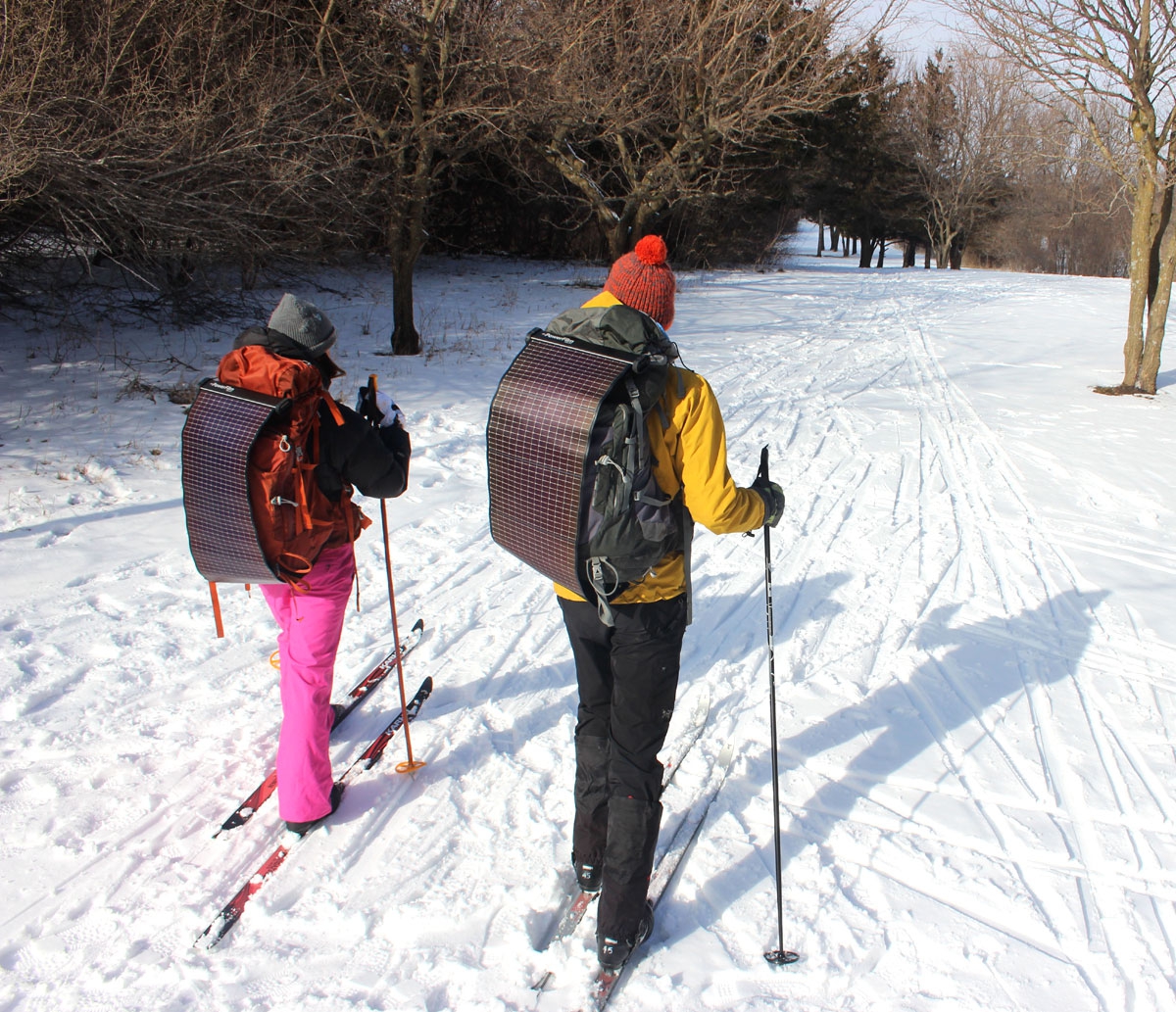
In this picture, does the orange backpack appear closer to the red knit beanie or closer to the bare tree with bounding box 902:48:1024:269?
the red knit beanie

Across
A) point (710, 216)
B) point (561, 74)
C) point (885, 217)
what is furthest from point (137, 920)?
point (885, 217)

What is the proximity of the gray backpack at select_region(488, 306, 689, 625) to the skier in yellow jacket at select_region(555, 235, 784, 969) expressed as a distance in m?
0.06

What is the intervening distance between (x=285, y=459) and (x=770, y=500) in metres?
1.56

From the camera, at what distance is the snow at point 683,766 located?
2443 mm

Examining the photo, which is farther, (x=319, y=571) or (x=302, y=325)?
(x=319, y=571)

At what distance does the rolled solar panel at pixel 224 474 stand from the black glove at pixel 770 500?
154cm

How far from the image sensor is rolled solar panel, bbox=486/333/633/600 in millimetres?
2234

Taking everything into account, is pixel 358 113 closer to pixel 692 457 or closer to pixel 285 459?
pixel 285 459

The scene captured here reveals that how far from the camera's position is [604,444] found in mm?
2217

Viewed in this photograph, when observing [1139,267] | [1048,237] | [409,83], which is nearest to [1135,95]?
[1139,267]

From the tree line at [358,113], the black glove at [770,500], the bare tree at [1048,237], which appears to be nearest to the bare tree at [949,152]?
the bare tree at [1048,237]

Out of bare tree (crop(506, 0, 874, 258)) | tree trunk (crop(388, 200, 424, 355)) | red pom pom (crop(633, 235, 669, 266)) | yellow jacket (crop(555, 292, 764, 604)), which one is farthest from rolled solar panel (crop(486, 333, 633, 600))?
bare tree (crop(506, 0, 874, 258))

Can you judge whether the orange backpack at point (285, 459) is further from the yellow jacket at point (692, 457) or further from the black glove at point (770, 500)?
the black glove at point (770, 500)

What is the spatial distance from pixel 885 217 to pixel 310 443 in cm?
4249
